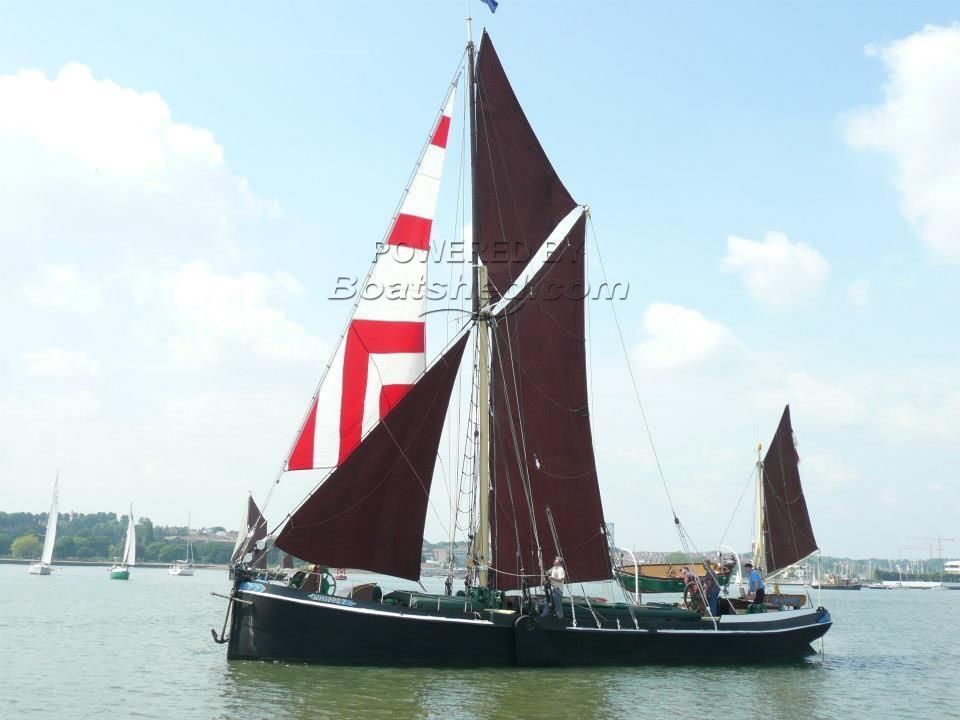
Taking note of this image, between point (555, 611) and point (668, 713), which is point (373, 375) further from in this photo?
point (668, 713)

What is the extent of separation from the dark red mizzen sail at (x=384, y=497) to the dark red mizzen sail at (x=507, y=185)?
514 cm

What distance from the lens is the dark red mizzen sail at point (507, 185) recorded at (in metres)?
29.0

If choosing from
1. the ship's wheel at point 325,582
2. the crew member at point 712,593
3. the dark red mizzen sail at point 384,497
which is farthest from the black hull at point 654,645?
the ship's wheel at point 325,582

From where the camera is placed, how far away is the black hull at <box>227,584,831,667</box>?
22594mm

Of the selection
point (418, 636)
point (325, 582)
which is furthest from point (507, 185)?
point (418, 636)

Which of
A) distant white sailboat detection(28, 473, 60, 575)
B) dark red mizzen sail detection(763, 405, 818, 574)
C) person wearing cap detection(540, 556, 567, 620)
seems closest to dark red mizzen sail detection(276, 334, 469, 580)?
person wearing cap detection(540, 556, 567, 620)

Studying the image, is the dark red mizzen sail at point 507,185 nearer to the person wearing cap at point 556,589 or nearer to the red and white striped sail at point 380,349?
the red and white striped sail at point 380,349

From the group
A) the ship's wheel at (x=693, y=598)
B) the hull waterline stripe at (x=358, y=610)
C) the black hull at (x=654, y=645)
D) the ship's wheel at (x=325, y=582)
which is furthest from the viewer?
the ship's wheel at (x=693, y=598)

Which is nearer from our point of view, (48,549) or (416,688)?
(416,688)

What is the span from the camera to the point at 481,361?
1097 inches

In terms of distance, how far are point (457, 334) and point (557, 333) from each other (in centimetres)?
426

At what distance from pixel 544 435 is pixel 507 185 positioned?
807cm

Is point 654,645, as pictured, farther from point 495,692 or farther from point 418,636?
point 418,636

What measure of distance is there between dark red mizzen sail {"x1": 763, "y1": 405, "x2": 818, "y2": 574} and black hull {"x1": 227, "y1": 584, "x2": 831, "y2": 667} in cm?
2095
